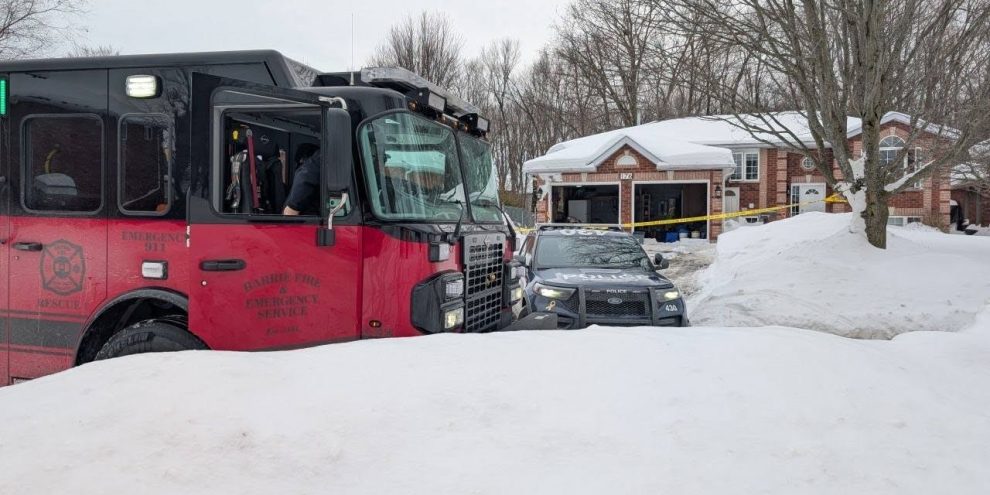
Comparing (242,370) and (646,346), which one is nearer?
(242,370)

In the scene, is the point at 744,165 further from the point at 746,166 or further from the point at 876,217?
the point at 876,217

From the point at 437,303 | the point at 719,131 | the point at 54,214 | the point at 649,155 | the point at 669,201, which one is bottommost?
the point at 437,303

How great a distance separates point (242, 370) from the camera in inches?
124

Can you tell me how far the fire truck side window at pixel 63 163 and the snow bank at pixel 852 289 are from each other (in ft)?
26.8

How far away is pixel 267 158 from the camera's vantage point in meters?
4.37

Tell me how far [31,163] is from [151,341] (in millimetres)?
1873

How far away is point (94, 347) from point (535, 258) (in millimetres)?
5956

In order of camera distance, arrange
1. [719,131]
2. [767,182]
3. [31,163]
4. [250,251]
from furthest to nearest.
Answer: [719,131] < [767,182] < [31,163] < [250,251]

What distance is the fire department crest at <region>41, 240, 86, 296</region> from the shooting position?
15.1 ft

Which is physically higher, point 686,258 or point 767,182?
point 767,182

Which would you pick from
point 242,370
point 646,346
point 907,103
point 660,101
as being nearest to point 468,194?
point 646,346

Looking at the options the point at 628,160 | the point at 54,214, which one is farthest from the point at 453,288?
the point at 628,160

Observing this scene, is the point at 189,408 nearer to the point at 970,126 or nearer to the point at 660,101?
the point at 970,126

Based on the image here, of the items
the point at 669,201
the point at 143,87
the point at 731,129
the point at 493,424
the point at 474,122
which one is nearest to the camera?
the point at 493,424
